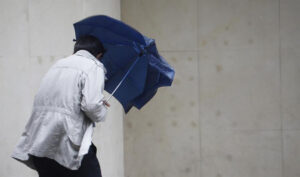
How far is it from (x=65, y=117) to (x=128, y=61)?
3.31ft

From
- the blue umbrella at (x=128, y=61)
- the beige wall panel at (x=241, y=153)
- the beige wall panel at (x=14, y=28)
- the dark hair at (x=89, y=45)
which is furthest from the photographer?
the beige wall panel at (x=241, y=153)

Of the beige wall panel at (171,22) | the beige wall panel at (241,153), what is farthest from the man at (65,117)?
the beige wall panel at (241,153)

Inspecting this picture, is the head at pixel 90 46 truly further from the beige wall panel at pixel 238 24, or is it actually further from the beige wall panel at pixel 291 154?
the beige wall panel at pixel 291 154

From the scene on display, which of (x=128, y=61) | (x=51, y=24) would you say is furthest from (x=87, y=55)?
(x=51, y=24)

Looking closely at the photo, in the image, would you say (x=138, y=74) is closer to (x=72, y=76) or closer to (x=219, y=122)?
(x=72, y=76)

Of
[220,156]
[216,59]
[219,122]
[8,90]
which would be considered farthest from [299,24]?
[8,90]

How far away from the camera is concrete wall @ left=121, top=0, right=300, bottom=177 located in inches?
224

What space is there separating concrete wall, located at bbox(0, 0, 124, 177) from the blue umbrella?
956 millimetres

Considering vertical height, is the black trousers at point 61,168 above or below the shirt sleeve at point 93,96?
below

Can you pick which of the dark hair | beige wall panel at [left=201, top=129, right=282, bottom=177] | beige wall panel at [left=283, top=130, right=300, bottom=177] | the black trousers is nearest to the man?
the black trousers

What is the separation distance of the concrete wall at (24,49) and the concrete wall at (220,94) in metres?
1.44

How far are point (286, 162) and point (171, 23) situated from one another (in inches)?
92.9

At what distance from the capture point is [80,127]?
2.88m

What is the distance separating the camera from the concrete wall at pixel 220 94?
5.69 m
